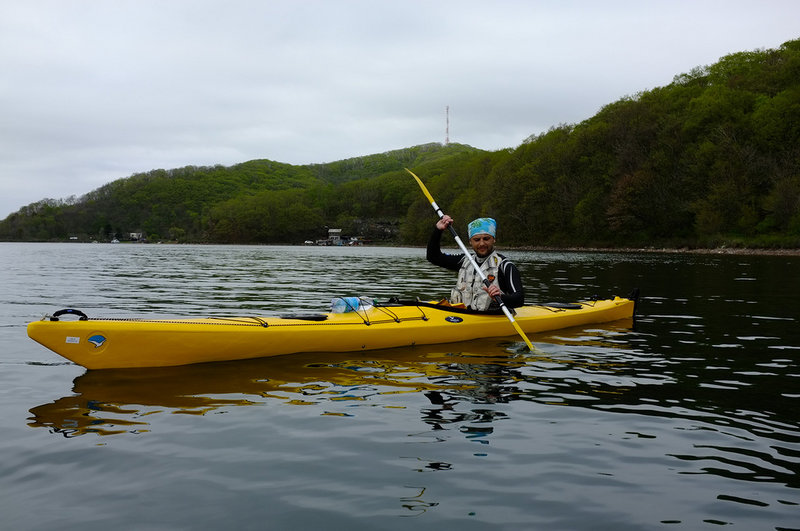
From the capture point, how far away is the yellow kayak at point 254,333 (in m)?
6.59

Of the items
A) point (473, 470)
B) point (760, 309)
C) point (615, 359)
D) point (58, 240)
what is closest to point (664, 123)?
point (760, 309)

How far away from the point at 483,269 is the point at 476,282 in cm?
36

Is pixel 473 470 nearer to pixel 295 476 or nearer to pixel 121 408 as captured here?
pixel 295 476

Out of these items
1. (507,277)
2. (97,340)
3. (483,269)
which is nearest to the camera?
(97,340)

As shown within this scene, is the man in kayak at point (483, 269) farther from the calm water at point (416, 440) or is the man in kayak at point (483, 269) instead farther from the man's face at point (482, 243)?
the calm water at point (416, 440)

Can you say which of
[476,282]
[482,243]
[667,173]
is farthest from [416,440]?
[667,173]

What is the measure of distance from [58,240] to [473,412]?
179942 millimetres

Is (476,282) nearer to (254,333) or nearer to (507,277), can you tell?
(507,277)

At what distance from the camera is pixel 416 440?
4785 mm

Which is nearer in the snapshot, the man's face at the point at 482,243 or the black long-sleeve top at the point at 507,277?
the man's face at the point at 482,243

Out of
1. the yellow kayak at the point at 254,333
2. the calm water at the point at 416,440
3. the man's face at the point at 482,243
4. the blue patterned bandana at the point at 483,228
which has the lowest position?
the calm water at the point at 416,440

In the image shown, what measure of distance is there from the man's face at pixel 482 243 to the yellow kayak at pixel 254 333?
40.3 inches

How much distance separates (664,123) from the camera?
67.4 m

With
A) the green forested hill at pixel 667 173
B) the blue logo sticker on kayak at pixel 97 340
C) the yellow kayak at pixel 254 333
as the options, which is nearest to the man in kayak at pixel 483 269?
the yellow kayak at pixel 254 333
